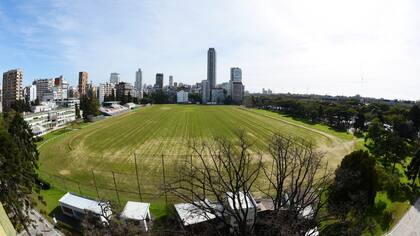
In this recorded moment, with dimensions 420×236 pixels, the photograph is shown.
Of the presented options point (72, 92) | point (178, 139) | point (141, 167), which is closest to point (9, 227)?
point (141, 167)

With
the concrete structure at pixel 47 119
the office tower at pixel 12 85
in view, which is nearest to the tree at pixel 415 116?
the concrete structure at pixel 47 119

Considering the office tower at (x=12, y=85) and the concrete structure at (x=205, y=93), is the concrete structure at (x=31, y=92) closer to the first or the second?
the office tower at (x=12, y=85)

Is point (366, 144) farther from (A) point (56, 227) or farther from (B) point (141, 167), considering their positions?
(A) point (56, 227)

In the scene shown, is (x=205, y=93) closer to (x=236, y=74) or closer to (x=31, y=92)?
(x=236, y=74)

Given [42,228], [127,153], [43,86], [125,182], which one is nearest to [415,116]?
[127,153]

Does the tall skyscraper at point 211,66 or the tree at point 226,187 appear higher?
the tall skyscraper at point 211,66

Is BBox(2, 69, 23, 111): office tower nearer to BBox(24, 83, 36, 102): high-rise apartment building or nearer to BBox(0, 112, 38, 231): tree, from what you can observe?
BBox(24, 83, 36, 102): high-rise apartment building

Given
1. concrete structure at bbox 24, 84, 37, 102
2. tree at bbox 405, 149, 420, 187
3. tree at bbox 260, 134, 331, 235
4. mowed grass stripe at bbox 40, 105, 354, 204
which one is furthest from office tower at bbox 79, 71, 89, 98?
tree at bbox 260, 134, 331, 235
